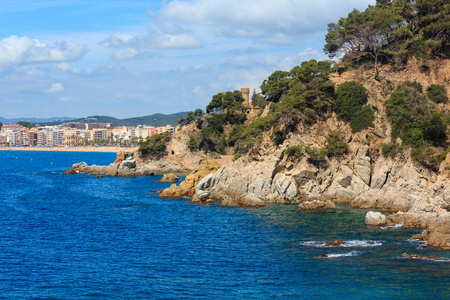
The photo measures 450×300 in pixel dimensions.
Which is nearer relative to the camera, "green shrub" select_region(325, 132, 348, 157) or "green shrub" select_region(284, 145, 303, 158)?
"green shrub" select_region(325, 132, 348, 157)

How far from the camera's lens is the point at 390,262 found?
3328 centimetres

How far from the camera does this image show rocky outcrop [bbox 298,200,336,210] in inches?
2122

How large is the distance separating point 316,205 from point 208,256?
20794 mm

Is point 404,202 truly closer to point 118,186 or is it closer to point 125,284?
point 125,284

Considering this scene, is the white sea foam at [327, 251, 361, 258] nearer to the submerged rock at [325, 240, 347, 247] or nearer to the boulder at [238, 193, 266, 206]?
the submerged rock at [325, 240, 347, 247]

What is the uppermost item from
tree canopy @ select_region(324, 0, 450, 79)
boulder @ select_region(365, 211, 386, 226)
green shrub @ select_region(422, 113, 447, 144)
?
tree canopy @ select_region(324, 0, 450, 79)

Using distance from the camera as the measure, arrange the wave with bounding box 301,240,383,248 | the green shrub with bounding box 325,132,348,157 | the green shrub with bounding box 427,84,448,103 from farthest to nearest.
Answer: the green shrub with bounding box 427,84,448,103, the green shrub with bounding box 325,132,348,157, the wave with bounding box 301,240,383,248

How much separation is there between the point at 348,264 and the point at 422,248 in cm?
711

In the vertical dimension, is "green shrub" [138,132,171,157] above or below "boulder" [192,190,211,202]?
above

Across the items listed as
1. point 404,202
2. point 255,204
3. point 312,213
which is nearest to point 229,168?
point 255,204

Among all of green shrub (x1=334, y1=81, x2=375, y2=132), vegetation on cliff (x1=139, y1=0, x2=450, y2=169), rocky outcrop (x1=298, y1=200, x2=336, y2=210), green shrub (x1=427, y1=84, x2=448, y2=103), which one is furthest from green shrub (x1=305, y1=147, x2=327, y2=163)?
green shrub (x1=427, y1=84, x2=448, y2=103)

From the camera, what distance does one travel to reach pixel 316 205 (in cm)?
5403

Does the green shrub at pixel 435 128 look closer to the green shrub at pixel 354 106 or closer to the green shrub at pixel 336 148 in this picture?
the green shrub at pixel 354 106

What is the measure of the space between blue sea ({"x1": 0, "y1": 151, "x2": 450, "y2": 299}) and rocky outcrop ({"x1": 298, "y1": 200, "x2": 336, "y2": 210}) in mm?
1276
